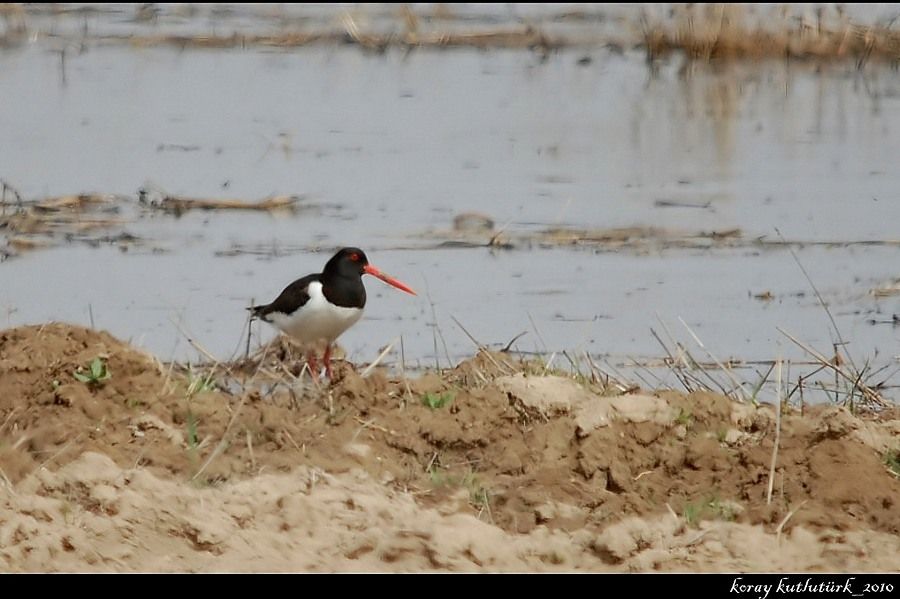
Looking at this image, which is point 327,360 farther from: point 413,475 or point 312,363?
point 413,475

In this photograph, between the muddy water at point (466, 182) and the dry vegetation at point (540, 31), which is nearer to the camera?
the muddy water at point (466, 182)

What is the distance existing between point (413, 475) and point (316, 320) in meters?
2.45

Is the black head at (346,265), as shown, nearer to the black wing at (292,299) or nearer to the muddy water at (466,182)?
the black wing at (292,299)

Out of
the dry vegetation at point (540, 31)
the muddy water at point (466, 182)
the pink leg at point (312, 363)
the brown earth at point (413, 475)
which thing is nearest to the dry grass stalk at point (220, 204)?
the muddy water at point (466, 182)

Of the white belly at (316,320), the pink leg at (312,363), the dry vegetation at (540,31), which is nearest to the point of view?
the pink leg at (312,363)

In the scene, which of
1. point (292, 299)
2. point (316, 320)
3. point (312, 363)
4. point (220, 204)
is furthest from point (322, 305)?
point (220, 204)

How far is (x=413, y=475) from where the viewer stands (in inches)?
A: 236

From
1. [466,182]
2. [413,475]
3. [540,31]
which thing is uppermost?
[540,31]

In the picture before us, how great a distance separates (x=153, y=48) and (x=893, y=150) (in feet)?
29.9

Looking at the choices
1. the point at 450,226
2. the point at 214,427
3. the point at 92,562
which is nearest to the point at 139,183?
the point at 450,226

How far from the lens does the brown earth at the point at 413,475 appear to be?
17.7 feet

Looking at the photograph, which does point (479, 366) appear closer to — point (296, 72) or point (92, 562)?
point (92, 562)

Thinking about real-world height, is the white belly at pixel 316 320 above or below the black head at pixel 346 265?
below

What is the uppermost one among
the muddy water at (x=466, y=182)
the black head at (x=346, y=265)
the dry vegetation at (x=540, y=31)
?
the dry vegetation at (x=540, y=31)
